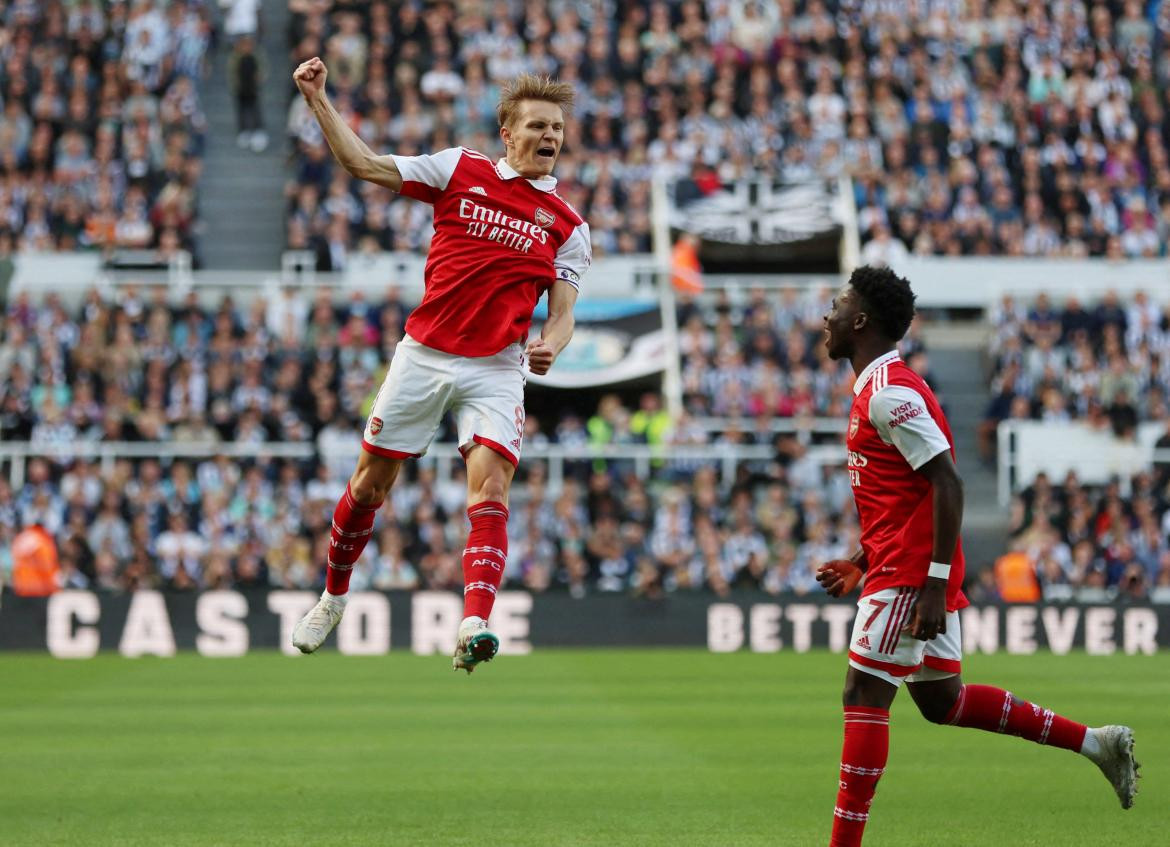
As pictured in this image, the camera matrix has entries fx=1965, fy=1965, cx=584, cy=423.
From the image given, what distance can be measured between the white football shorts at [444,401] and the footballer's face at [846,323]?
1.78m

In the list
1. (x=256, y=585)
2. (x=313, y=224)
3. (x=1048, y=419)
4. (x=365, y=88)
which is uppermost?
(x=365, y=88)

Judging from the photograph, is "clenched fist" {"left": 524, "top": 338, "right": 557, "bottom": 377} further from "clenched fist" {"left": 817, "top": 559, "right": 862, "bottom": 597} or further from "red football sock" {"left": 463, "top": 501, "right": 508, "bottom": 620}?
"clenched fist" {"left": 817, "top": 559, "right": 862, "bottom": 597}

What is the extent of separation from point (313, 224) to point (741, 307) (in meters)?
6.13

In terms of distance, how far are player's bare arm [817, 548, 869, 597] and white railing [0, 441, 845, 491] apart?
15.9 meters

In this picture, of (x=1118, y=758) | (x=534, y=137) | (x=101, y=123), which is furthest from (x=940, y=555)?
(x=101, y=123)

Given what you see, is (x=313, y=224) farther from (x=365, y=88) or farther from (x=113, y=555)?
(x=113, y=555)

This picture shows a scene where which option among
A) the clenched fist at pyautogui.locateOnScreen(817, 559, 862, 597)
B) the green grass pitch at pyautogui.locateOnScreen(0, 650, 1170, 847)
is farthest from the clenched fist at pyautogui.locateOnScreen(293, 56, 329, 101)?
the green grass pitch at pyautogui.locateOnScreen(0, 650, 1170, 847)

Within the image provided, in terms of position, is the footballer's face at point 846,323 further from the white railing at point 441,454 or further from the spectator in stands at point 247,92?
the spectator in stands at point 247,92

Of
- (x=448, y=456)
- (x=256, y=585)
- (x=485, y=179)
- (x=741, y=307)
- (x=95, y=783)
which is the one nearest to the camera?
(x=485, y=179)

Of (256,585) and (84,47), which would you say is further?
(84,47)

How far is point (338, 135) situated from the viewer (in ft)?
28.8

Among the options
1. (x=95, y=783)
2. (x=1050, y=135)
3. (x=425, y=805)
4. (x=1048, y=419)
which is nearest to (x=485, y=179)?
(x=425, y=805)

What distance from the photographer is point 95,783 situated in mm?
10648

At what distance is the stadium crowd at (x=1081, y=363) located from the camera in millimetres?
26016
